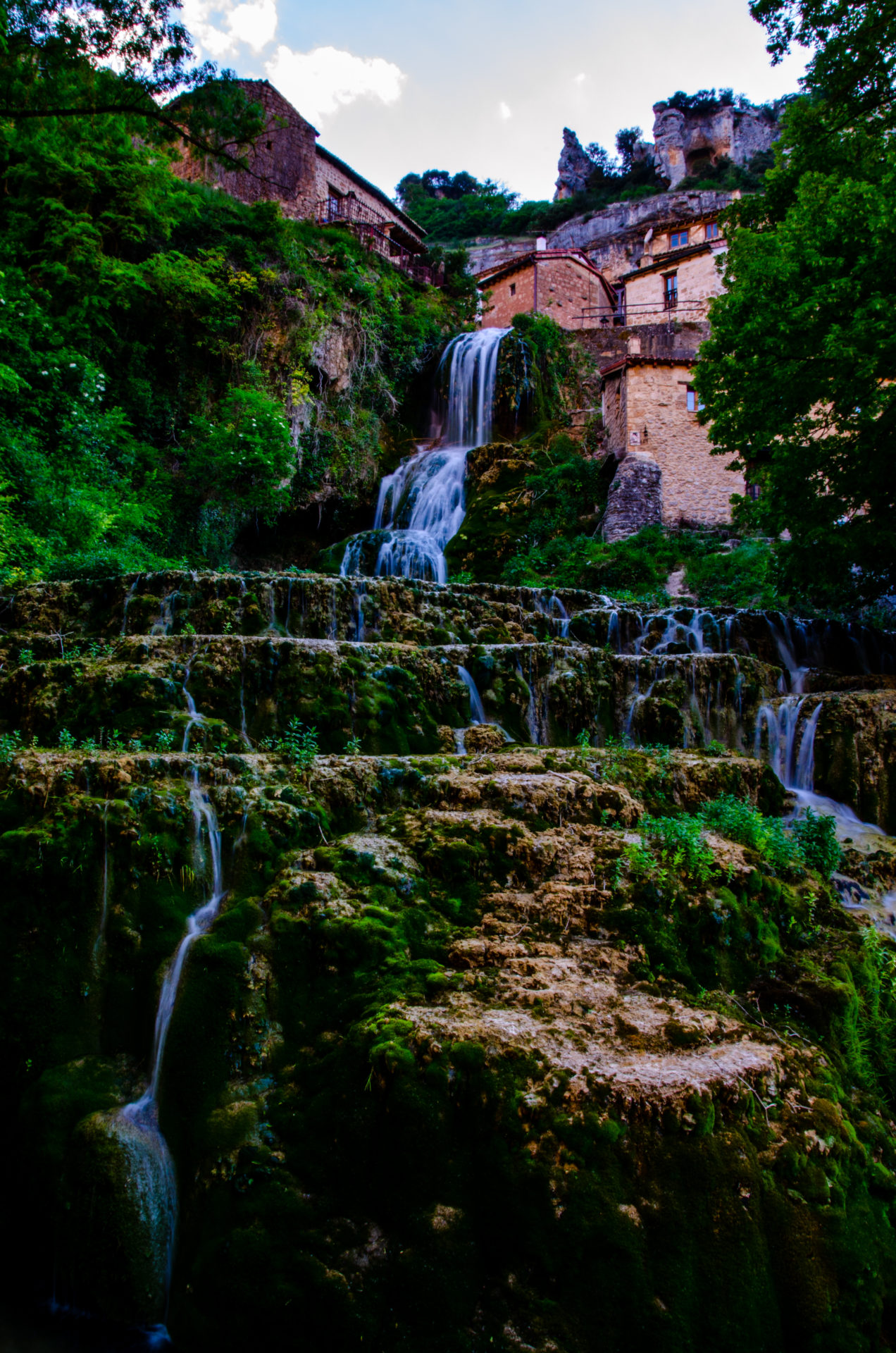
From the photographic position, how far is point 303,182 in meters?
25.0

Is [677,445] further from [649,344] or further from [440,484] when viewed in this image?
[440,484]

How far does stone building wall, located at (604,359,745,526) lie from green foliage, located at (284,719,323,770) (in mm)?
Result: 18213

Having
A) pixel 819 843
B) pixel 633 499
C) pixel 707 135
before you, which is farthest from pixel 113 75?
pixel 707 135

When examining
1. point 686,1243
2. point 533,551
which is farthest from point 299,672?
point 533,551

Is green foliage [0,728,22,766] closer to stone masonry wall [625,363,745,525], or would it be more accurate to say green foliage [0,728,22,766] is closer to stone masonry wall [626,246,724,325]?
stone masonry wall [625,363,745,525]

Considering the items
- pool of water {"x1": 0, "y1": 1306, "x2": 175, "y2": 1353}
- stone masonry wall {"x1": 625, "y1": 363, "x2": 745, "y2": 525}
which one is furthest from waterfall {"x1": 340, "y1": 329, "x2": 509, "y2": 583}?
pool of water {"x1": 0, "y1": 1306, "x2": 175, "y2": 1353}

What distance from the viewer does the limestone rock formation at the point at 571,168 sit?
55.2 meters

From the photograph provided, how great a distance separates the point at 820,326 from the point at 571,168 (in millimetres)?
56113

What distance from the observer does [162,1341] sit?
345 centimetres

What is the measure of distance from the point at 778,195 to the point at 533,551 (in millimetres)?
9801

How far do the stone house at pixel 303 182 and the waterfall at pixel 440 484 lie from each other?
5.14m

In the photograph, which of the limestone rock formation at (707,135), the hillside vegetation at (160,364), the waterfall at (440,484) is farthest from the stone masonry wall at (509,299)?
the limestone rock formation at (707,135)

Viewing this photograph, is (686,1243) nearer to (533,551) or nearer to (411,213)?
(533,551)

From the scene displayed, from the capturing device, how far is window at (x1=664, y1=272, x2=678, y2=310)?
31.3 metres
